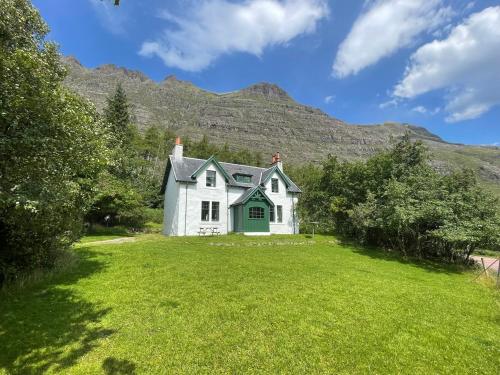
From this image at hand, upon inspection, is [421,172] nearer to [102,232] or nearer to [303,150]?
[102,232]

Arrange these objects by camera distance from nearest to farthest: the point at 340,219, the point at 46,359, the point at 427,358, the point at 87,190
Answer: the point at 46,359 → the point at 427,358 → the point at 87,190 → the point at 340,219

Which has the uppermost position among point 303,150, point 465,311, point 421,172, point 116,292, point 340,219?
point 303,150

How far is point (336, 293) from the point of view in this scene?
8805 mm

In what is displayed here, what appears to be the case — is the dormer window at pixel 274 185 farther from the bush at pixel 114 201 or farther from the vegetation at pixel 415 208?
the bush at pixel 114 201

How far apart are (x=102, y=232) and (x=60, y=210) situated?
17.4 m

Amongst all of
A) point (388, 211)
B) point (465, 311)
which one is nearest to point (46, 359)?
point (465, 311)

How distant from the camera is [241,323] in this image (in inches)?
247

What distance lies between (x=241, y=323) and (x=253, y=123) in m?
157

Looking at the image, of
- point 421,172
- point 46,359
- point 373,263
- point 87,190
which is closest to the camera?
point 46,359

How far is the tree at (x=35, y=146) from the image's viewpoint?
19.7 feet

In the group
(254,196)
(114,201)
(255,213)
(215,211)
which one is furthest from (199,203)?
(114,201)

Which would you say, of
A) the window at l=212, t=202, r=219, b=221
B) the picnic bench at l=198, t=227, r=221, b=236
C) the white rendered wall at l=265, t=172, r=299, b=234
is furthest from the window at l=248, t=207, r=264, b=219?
the picnic bench at l=198, t=227, r=221, b=236

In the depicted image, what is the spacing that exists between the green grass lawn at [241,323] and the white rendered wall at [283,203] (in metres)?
16.2

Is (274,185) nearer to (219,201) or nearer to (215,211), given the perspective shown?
(219,201)
